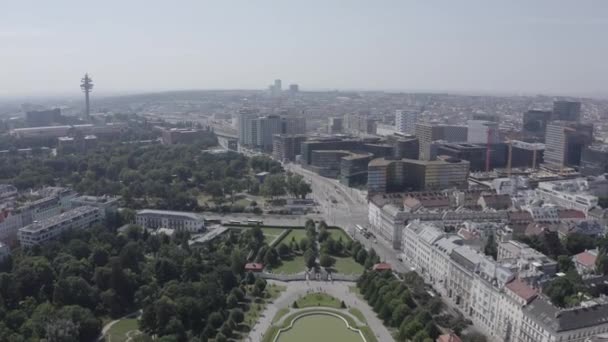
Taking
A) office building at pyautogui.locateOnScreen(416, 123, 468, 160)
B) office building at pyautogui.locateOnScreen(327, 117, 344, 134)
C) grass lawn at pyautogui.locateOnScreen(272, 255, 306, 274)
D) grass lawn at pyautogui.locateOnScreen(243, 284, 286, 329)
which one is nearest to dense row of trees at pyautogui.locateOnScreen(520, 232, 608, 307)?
grass lawn at pyautogui.locateOnScreen(243, 284, 286, 329)

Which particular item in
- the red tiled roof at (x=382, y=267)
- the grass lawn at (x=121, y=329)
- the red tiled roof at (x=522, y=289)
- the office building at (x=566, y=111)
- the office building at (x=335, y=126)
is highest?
the office building at (x=566, y=111)

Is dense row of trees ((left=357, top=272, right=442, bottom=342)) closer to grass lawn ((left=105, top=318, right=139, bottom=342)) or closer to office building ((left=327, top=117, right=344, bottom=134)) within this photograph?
grass lawn ((left=105, top=318, right=139, bottom=342))

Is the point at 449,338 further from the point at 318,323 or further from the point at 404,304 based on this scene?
the point at 318,323

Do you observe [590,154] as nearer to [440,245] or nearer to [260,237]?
[440,245]

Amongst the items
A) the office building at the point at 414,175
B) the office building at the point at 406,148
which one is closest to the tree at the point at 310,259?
the office building at the point at 414,175

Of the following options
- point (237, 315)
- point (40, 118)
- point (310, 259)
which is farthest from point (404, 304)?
point (40, 118)

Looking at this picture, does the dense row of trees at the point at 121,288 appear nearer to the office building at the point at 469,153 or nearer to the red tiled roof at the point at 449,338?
the red tiled roof at the point at 449,338

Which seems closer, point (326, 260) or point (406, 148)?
point (326, 260)
